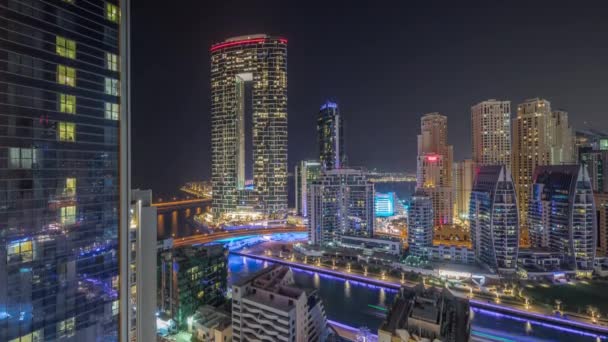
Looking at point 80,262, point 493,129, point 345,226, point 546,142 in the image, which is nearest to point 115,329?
point 80,262

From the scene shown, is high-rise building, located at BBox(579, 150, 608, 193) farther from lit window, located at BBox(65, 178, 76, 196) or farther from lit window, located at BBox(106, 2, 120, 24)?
lit window, located at BBox(65, 178, 76, 196)

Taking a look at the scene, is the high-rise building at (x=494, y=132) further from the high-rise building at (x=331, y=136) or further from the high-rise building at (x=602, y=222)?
the high-rise building at (x=331, y=136)

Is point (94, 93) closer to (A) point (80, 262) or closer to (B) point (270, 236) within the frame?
(A) point (80, 262)

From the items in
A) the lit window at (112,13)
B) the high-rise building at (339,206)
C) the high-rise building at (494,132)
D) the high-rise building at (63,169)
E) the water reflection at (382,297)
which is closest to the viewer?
the high-rise building at (63,169)

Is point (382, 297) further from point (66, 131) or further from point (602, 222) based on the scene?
point (602, 222)

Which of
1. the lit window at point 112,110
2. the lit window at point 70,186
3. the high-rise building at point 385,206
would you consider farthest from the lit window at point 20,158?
the high-rise building at point 385,206
